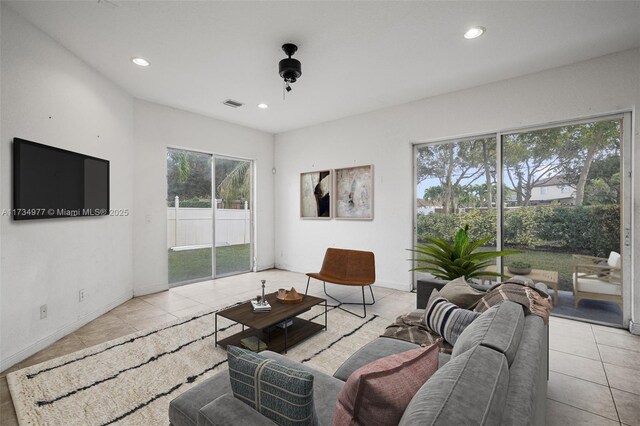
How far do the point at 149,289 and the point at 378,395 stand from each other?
4412 mm

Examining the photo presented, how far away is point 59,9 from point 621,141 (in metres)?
5.38

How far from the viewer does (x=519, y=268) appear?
3633 mm

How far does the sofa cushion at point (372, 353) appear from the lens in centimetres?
155

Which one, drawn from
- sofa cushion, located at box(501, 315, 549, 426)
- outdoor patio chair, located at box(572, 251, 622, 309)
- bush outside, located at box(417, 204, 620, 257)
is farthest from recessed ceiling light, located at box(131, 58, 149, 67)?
outdoor patio chair, located at box(572, 251, 622, 309)

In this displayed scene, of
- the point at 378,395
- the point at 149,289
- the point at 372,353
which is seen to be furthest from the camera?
the point at 149,289

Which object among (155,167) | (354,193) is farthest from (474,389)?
(155,167)

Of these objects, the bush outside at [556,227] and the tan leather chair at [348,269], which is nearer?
the bush outside at [556,227]

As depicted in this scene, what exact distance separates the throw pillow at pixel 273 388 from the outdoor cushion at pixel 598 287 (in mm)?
3761

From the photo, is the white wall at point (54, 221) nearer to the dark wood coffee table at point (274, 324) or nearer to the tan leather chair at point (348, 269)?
the dark wood coffee table at point (274, 324)

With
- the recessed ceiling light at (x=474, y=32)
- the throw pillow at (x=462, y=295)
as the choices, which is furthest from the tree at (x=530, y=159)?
the throw pillow at (x=462, y=295)

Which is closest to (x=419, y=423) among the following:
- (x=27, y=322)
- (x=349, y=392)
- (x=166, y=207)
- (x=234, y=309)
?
(x=349, y=392)

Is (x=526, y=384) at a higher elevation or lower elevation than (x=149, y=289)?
higher

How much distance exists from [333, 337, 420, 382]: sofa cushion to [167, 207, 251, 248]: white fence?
3.96 m

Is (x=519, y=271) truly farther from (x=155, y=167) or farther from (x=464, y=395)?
(x=155, y=167)
